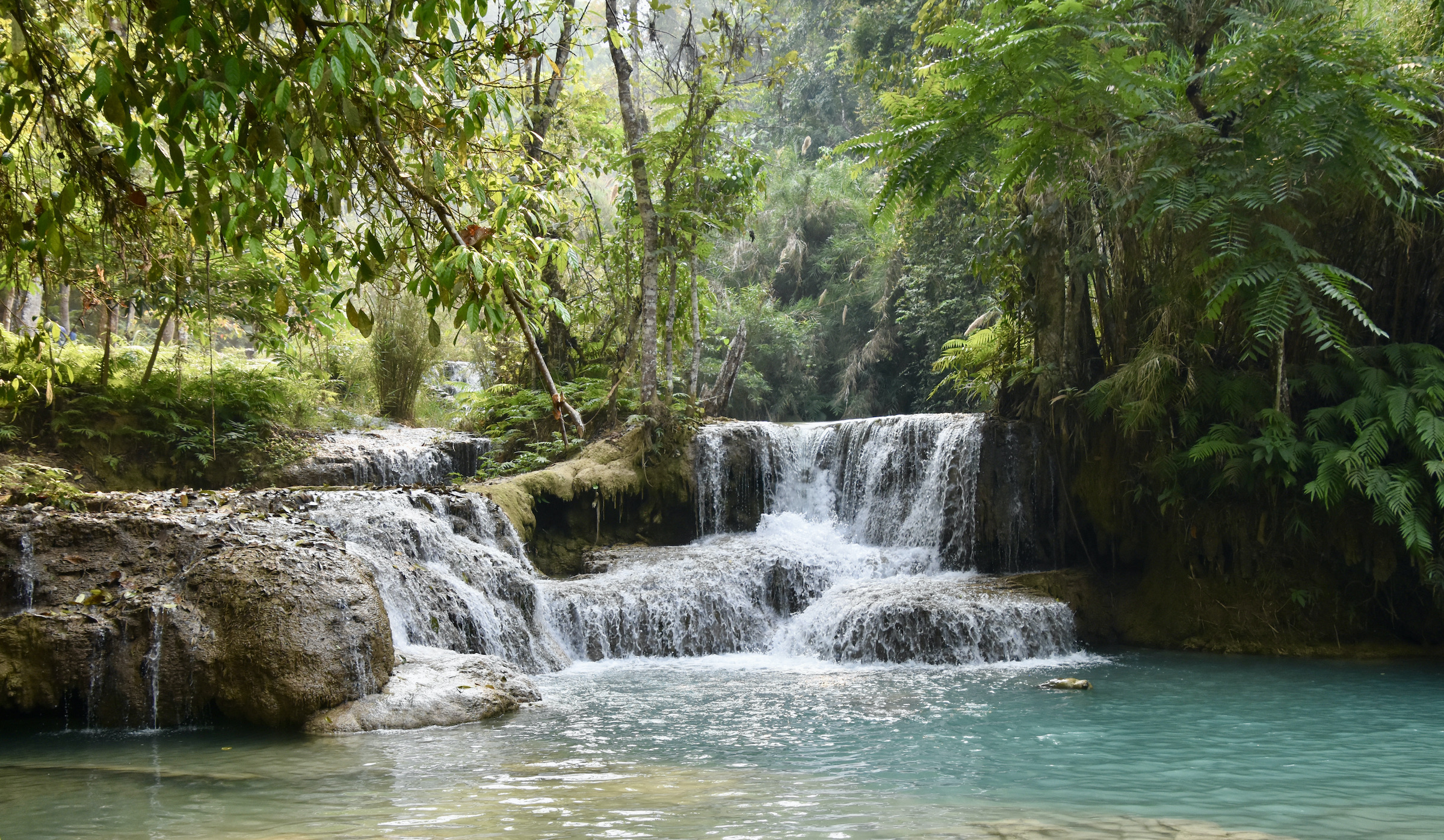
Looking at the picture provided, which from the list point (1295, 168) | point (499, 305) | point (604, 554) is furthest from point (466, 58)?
point (604, 554)

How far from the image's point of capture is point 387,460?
1409cm

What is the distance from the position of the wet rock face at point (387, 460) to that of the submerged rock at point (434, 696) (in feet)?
17.4

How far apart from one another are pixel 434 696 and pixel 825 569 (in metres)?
6.33

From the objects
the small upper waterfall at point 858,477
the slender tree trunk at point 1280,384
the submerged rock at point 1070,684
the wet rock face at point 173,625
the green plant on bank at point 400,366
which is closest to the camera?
the wet rock face at point 173,625

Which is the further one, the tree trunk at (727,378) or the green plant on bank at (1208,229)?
the tree trunk at (727,378)

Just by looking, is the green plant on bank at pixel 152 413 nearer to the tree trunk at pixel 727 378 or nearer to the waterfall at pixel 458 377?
the waterfall at pixel 458 377

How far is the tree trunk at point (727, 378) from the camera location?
16203mm

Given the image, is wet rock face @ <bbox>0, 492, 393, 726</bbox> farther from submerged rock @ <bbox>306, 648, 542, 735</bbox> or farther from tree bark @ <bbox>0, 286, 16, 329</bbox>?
tree bark @ <bbox>0, 286, 16, 329</bbox>

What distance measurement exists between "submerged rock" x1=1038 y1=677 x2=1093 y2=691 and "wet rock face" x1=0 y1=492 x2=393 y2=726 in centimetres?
548

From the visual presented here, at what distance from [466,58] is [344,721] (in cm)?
470

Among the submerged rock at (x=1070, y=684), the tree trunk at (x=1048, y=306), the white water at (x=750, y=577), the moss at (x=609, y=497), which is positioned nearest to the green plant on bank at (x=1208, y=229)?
the tree trunk at (x=1048, y=306)

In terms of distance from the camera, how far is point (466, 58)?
3912 mm

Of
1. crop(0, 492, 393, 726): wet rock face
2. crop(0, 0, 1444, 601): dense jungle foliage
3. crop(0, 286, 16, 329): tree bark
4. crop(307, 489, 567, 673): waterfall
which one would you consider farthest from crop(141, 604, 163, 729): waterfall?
crop(0, 286, 16, 329): tree bark

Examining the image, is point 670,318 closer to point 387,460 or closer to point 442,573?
point 387,460
